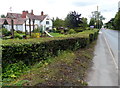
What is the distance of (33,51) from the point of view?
511 centimetres

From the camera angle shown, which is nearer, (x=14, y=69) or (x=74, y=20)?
(x=14, y=69)

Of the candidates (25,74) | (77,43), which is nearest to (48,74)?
(25,74)

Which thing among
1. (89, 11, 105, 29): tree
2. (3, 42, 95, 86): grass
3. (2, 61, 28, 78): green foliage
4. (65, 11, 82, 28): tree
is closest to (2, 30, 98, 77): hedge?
(2, 61, 28, 78): green foliage

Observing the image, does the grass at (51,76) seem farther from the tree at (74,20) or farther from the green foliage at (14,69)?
the tree at (74,20)

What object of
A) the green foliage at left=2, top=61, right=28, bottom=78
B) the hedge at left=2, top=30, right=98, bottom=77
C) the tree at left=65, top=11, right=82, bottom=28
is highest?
the tree at left=65, top=11, right=82, bottom=28

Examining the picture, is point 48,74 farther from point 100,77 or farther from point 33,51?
point 100,77

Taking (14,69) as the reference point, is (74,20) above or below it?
above

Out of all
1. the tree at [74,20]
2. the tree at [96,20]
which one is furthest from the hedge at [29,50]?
the tree at [96,20]

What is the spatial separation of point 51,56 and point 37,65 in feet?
4.31

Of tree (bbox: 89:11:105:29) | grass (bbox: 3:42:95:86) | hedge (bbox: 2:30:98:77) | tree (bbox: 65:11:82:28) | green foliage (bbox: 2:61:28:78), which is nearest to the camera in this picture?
grass (bbox: 3:42:95:86)

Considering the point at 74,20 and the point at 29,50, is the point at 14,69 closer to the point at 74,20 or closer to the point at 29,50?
the point at 29,50

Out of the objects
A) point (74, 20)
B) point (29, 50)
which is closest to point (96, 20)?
point (74, 20)

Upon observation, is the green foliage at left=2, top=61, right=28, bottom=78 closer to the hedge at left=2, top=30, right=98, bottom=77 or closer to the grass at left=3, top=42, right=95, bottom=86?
the hedge at left=2, top=30, right=98, bottom=77

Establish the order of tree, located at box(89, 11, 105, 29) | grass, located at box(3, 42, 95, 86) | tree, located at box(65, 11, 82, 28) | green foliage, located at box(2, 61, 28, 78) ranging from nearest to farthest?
grass, located at box(3, 42, 95, 86), green foliage, located at box(2, 61, 28, 78), tree, located at box(65, 11, 82, 28), tree, located at box(89, 11, 105, 29)
